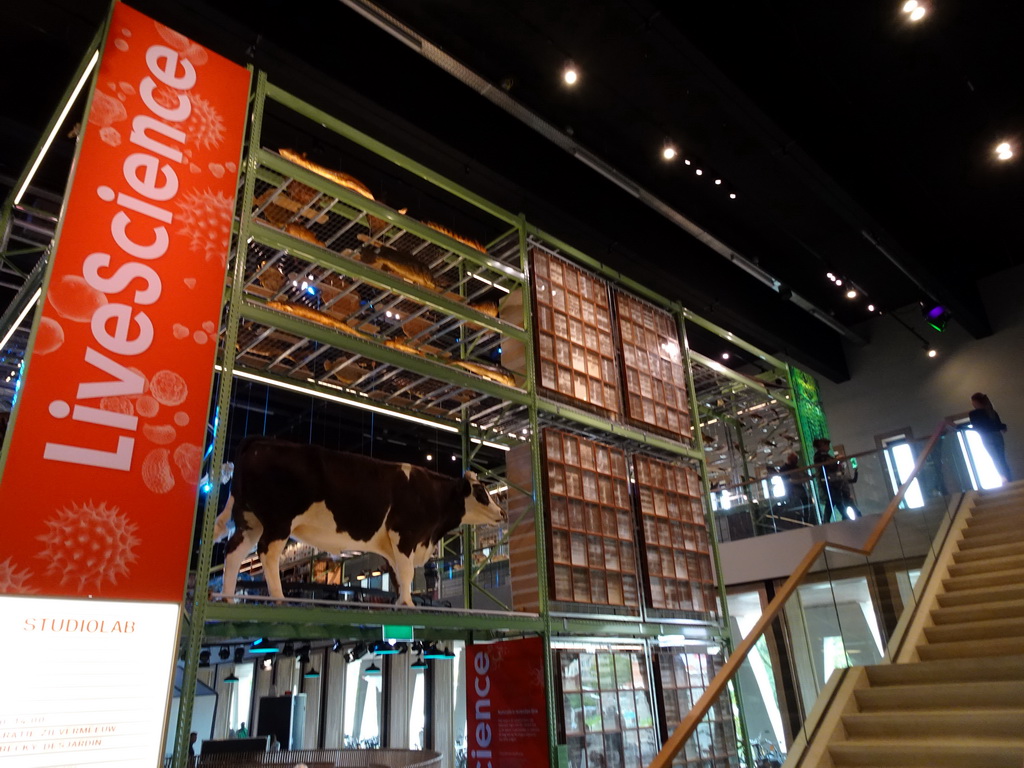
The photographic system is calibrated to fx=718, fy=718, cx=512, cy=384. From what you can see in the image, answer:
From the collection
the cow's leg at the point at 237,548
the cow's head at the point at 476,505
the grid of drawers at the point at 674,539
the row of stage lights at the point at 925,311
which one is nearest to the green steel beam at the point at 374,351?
the cow's head at the point at 476,505

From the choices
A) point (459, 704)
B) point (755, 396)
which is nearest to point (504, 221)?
point (755, 396)

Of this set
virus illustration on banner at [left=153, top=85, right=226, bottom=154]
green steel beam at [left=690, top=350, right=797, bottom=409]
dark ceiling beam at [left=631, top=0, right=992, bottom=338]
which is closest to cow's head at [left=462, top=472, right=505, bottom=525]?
virus illustration on banner at [left=153, top=85, right=226, bottom=154]

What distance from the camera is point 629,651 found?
8656 mm

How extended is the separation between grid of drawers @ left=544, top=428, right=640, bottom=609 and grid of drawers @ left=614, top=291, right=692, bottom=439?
113 cm

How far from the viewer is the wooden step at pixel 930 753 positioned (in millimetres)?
4242

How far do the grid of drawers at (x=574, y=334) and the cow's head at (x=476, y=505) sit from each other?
1.56 meters

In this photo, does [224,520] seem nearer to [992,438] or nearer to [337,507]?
[337,507]

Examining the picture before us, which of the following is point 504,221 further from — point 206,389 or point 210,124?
point 206,389

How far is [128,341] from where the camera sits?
498 centimetres

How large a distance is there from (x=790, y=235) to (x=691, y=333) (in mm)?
3107

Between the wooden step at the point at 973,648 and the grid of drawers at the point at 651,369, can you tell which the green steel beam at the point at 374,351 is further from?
the wooden step at the point at 973,648

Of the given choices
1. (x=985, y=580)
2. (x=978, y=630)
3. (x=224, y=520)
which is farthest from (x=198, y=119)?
(x=985, y=580)

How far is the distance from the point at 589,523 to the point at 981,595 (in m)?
3.98

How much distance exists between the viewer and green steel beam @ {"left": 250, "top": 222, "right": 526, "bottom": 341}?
654 centimetres
